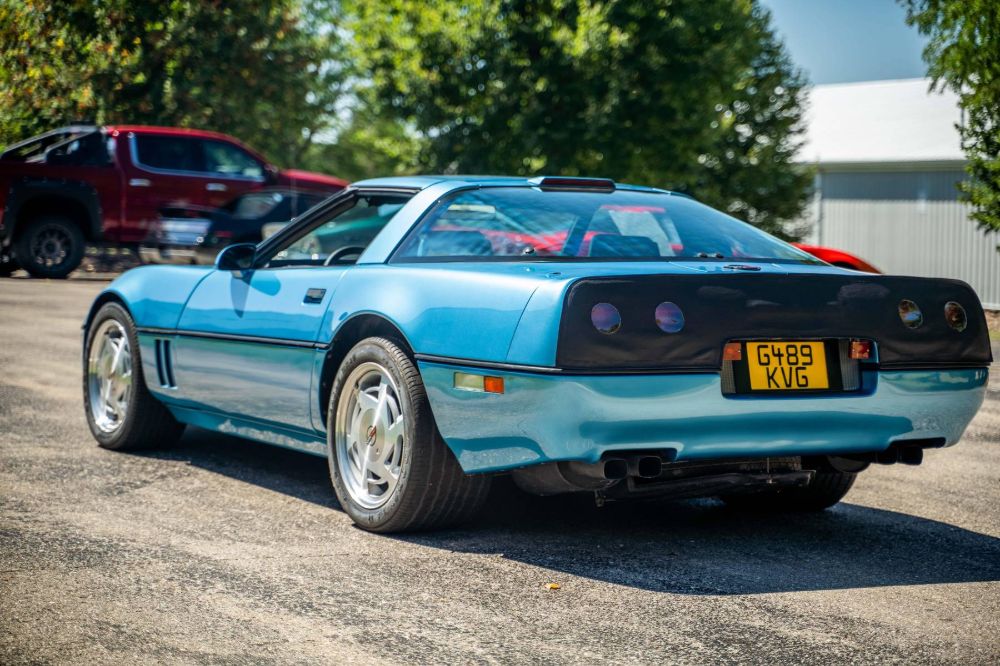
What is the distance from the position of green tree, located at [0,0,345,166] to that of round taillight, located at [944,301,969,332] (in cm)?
2388

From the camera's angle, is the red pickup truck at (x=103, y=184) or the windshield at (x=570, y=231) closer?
the windshield at (x=570, y=231)

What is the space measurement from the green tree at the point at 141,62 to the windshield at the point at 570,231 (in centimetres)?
2274

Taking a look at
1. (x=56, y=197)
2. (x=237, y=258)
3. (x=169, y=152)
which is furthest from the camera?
(x=169, y=152)

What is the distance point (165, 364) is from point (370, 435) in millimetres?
1702

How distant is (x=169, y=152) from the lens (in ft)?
64.5

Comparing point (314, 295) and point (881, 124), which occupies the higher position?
point (881, 124)

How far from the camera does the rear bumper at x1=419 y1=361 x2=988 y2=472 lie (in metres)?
4.24

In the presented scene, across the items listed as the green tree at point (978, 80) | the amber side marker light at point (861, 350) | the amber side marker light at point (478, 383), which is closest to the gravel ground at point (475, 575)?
the amber side marker light at point (478, 383)

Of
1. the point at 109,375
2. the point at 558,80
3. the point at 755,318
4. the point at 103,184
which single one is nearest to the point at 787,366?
the point at 755,318

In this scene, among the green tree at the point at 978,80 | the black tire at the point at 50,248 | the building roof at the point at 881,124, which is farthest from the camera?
the building roof at the point at 881,124

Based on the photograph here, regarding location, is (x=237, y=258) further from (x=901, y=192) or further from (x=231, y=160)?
(x=901, y=192)

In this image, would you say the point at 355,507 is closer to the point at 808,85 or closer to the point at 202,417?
the point at 202,417

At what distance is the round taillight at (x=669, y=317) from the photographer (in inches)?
170

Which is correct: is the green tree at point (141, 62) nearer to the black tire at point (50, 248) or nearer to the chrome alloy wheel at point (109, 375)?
the black tire at point (50, 248)
